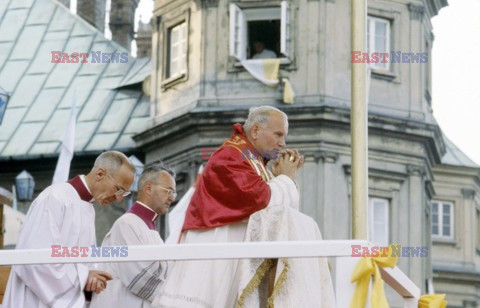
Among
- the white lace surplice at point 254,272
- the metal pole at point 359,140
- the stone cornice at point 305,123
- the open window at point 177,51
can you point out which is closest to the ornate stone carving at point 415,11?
the stone cornice at point 305,123

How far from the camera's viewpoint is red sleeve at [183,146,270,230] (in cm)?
1042

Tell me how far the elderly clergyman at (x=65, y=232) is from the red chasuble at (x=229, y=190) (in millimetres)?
577

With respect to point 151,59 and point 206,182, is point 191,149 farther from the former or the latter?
point 206,182

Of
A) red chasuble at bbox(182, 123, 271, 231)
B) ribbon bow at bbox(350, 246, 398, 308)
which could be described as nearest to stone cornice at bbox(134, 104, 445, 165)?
red chasuble at bbox(182, 123, 271, 231)

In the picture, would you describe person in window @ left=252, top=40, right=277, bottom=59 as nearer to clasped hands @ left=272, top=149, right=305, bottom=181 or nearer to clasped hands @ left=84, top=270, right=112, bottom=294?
clasped hands @ left=272, top=149, right=305, bottom=181

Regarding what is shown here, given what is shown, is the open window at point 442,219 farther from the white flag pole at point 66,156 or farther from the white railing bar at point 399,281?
the white railing bar at point 399,281

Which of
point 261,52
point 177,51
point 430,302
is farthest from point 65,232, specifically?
point 177,51

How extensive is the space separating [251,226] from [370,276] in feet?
4.06

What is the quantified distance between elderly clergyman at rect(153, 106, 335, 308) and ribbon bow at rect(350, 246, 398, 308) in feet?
2.40

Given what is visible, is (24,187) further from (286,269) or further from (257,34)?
(286,269)

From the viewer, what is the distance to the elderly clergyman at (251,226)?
10031 millimetres

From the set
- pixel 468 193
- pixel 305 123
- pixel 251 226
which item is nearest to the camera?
pixel 251 226

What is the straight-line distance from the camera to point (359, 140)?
13992mm

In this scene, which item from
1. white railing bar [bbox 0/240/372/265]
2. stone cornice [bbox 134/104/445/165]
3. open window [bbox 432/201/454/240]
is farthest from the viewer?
open window [bbox 432/201/454/240]
